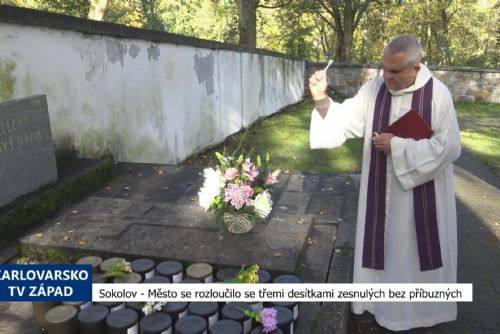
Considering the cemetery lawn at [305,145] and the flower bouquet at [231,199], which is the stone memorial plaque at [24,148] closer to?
the flower bouquet at [231,199]

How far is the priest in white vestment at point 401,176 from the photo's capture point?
308 centimetres

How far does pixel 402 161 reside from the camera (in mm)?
3109

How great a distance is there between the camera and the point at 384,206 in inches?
131

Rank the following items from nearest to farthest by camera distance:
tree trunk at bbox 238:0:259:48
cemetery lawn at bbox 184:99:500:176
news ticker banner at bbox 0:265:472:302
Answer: news ticker banner at bbox 0:265:472:302, cemetery lawn at bbox 184:99:500:176, tree trunk at bbox 238:0:259:48

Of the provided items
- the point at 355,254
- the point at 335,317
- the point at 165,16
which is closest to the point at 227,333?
the point at 335,317

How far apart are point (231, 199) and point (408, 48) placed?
5.27 feet

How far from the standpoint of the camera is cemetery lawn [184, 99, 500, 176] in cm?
845

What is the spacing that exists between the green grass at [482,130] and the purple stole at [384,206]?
18.5 ft

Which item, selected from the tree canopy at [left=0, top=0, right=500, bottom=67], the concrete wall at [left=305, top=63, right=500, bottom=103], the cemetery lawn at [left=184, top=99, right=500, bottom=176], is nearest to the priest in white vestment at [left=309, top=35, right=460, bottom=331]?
the cemetery lawn at [left=184, top=99, right=500, bottom=176]

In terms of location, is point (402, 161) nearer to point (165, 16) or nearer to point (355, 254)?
point (355, 254)

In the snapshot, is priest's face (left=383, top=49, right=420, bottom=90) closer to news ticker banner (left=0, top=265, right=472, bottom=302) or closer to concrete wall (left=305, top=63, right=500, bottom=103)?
news ticker banner (left=0, top=265, right=472, bottom=302)

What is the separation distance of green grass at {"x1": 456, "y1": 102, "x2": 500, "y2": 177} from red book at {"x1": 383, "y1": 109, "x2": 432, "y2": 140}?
5.79 meters

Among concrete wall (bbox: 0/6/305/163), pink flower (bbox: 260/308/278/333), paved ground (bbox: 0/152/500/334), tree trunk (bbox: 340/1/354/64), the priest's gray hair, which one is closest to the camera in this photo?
pink flower (bbox: 260/308/278/333)

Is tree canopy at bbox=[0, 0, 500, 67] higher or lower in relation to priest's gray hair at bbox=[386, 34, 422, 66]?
higher
